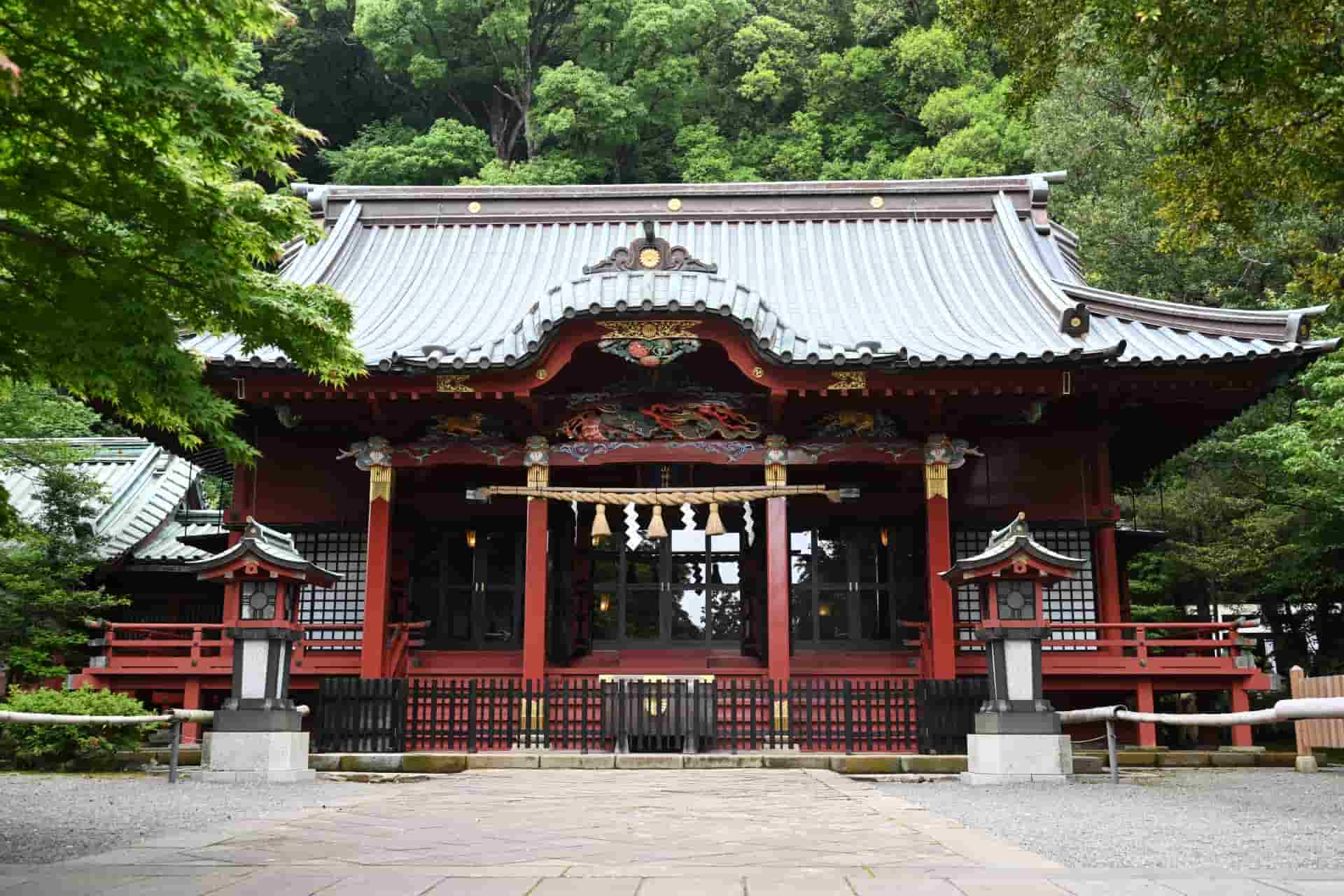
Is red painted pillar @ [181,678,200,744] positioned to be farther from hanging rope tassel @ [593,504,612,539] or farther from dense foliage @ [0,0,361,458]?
dense foliage @ [0,0,361,458]

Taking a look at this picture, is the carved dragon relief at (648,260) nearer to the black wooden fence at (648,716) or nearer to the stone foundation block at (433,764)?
the black wooden fence at (648,716)

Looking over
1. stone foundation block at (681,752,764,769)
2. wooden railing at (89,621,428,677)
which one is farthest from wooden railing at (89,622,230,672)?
stone foundation block at (681,752,764,769)

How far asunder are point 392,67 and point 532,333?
3269 centimetres

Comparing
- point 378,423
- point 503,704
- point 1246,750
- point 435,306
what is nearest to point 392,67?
point 435,306

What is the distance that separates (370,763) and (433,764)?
0.70 m

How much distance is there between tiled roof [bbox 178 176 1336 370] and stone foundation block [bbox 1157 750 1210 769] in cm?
483

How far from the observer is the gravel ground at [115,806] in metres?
6.56

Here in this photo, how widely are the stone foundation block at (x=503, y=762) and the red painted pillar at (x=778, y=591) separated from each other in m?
3.30

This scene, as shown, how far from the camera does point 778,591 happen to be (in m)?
15.0

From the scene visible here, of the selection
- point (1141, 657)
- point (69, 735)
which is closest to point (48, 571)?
point (69, 735)

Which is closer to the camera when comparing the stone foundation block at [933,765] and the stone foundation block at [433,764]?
the stone foundation block at [933,765]

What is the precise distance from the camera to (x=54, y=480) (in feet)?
61.7

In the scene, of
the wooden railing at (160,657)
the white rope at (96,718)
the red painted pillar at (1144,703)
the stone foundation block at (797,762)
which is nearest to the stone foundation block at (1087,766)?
the red painted pillar at (1144,703)

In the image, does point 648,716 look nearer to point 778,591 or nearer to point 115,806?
point 778,591
